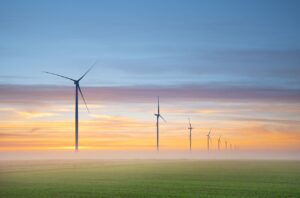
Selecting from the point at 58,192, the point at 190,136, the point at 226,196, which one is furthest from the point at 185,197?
the point at 190,136

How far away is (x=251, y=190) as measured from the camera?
167 feet

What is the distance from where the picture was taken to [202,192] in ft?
157

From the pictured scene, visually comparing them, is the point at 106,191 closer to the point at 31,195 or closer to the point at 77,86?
the point at 31,195

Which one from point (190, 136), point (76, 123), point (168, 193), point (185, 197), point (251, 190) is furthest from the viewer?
point (190, 136)

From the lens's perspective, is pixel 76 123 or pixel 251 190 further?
pixel 76 123

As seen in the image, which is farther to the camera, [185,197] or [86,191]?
[86,191]

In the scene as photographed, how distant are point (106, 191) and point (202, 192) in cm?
859

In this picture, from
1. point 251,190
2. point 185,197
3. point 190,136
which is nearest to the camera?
point 185,197

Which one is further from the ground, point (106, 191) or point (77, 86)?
point (77, 86)

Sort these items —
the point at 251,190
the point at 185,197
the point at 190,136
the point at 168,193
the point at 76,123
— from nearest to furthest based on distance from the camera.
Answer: the point at 185,197
the point at 168,193
the point at 251,190
the point at 76,123
the point at 190,136

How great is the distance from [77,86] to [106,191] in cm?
4051

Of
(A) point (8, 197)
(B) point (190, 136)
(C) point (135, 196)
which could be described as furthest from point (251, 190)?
(B) point (190, 136)

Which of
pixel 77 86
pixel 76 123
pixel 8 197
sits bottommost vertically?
pixel 8 197

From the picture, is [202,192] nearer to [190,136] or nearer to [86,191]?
[86,191]
